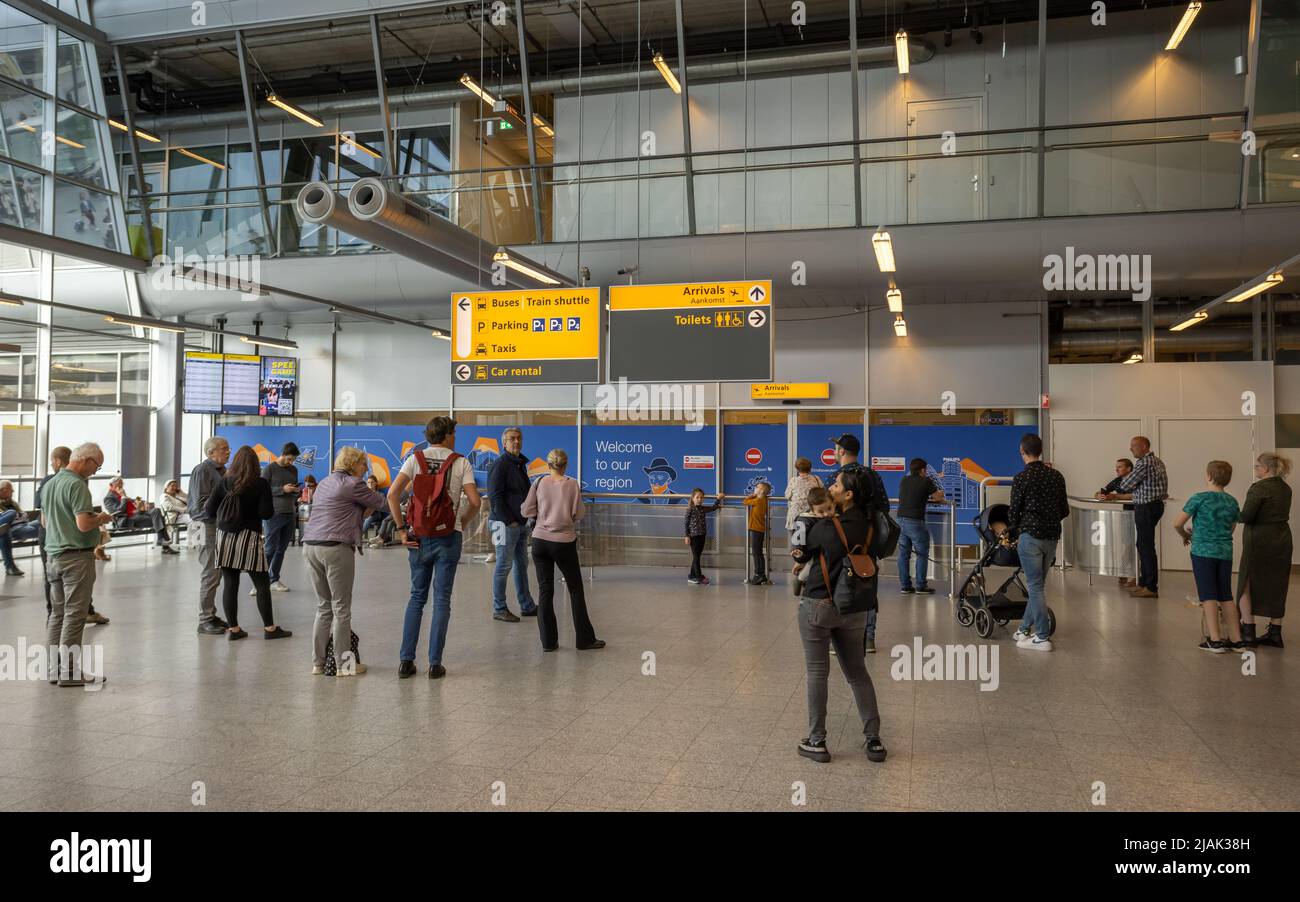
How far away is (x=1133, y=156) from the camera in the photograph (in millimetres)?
12383

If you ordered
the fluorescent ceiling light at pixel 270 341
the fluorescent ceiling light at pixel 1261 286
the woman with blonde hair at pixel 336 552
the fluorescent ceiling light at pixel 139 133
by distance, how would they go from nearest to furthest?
the woman with blonde hair at pixel 336 552
the fluorescent ceiling light at pixel 1261 286
the fluorescent ceiling light at pixel 139 133
the fluorescent ceiling light at pixel 270 341

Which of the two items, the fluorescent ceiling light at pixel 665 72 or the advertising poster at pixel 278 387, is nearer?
the fluorescent ceiling light at pixel 665 72

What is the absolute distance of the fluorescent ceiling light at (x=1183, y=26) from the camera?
12.3 metres

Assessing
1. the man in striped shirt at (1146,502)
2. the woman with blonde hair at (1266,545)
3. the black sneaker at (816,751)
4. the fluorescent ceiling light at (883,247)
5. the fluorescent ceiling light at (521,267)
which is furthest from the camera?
the man in striped shirt at (1146,502)

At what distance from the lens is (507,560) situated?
343 inches

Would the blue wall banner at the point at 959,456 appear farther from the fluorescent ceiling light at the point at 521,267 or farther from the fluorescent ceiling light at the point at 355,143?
the fluorescent ceiling light at the point at 355,143

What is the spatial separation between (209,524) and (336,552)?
2803mm

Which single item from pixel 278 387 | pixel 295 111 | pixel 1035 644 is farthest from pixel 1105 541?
pixel 278 387

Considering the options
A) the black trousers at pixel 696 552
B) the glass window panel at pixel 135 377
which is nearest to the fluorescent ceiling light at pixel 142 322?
the glass window panel at pixel 135 377

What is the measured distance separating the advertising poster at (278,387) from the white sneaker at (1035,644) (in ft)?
48.6

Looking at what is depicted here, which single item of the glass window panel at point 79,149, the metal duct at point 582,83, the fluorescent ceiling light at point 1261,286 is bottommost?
the fluorescent ceiling light at point 1261,286

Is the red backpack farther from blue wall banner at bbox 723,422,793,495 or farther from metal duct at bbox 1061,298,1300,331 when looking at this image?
metal duct at bbox 1061,298,1300,331

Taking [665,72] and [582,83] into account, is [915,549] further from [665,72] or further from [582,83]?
[582,83]

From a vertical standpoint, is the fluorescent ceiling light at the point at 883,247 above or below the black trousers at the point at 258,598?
above
